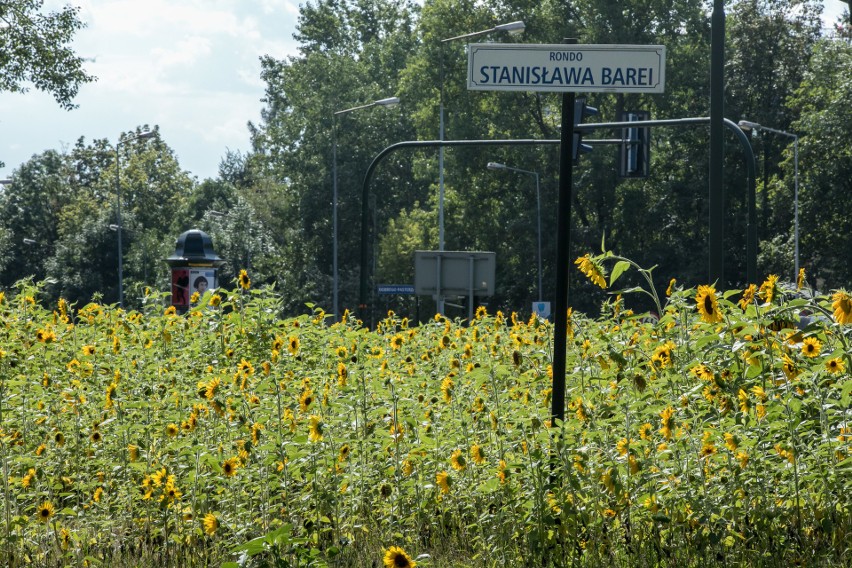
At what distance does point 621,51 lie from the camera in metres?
6.06

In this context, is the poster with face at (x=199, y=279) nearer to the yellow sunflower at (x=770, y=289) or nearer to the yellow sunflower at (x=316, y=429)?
the yellow sunflower at (x=316, y=429)

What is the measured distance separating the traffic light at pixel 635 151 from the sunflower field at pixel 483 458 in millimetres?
11761

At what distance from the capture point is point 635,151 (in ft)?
65.1

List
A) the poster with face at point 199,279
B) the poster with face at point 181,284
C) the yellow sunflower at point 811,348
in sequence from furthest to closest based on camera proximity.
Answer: the poster with face at point 199,279 < the poster with face at point 181,284 < the yellow sunflower at point 811,348

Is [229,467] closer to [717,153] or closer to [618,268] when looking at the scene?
[618,268]

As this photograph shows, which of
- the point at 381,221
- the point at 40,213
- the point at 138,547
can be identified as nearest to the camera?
the point at 138,547

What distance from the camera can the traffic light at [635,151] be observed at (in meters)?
19.5

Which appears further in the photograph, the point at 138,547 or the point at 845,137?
the point at 845,137

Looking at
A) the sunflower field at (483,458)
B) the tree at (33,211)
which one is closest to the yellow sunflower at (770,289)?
the sunflower field at (483,458)

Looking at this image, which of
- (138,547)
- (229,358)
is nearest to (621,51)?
(138,547)

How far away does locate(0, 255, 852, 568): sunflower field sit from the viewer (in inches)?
209

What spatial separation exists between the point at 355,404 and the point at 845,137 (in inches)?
1593

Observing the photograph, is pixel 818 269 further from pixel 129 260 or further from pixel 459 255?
pixel 129 260

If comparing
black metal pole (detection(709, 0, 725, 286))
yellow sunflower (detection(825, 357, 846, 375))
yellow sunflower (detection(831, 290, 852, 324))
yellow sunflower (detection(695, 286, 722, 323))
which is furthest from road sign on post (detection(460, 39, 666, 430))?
black metal pole (detection(709, 0, 725, 286))
